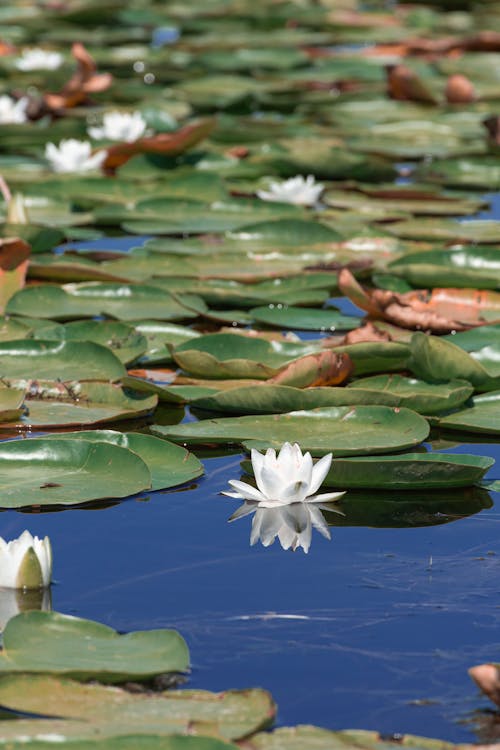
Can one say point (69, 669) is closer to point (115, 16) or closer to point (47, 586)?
point (47, 586)

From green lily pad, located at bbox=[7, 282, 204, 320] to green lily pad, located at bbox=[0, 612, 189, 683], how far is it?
5.35 ft

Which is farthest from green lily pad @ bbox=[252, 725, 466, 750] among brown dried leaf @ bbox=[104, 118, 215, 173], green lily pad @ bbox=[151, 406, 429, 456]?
brown dried leaf @ bbox=[104, 118, 215, 173]

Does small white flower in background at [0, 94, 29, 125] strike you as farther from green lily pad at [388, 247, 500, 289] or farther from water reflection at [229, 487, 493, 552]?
water reflection at [229, 487, 493, 552]

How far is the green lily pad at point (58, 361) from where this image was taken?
9.47 feet

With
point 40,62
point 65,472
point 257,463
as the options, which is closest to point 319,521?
point 257,463

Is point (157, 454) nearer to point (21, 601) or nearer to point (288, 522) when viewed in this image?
point (288, 522)

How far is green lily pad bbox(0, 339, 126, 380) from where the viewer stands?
289cm

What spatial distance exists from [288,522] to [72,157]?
305 cm

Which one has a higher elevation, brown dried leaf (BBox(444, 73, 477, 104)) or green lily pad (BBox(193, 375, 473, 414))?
brown dried leaf (BBox(444, 73, 477, 104))

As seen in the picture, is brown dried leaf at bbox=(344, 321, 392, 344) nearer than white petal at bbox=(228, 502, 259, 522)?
No

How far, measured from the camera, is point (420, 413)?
8.95 ft

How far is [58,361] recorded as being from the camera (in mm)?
2967

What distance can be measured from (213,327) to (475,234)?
1.14m

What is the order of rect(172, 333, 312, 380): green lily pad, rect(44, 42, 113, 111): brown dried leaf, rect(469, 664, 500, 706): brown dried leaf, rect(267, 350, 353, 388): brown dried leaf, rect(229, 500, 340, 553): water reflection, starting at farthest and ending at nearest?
rect(44, 42, 113, 111): brown dried leaf, rect(172, 333, 312, 380): green lily pad, rect(267, 350, 353, 388): brown dried leaf, rect(229, 500, 340, 553): water reflection, rect(469, 664, 500, 706): brown dried leaf
